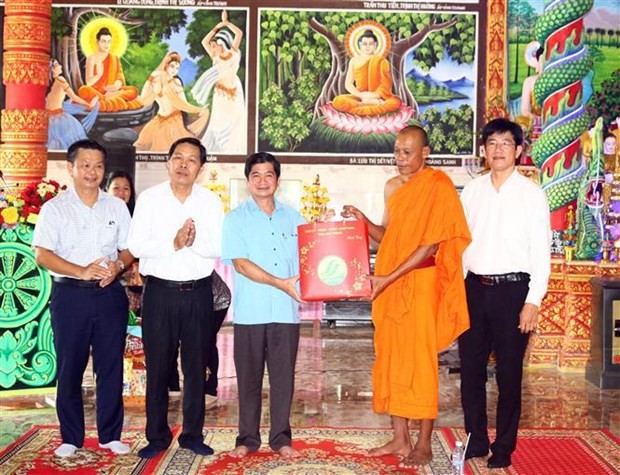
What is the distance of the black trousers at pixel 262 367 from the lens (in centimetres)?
421

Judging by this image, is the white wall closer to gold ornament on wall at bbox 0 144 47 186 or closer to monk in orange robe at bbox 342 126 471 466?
gold ornament on wall at bbox 0 144 47 186

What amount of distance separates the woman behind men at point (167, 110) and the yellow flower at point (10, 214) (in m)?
5.19

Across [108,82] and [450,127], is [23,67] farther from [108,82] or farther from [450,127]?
[450,127]

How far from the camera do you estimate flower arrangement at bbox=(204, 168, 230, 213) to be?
33.8 feet

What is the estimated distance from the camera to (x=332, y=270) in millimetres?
4004

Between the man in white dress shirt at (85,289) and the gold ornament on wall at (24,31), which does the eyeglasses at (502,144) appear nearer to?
the man in white dress shirt at (85,289)

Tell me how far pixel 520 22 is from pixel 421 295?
7549mm

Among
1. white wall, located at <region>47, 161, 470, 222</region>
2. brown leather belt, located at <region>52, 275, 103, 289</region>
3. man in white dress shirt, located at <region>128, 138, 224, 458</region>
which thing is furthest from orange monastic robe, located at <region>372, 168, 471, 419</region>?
white wall, located at <region>47, 161, 470, 222</region>

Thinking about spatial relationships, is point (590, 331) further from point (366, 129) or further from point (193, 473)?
point (366, 129)

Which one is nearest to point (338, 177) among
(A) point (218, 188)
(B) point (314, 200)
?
(B) point (314, 200)

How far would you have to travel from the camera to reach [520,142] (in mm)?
4188

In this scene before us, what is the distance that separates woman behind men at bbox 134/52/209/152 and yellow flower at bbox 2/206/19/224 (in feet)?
17.0

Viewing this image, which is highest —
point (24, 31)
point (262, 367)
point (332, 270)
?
point (24, 31)

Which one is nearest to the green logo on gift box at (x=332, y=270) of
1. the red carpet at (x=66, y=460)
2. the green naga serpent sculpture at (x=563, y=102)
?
the red carpet at (x=66, y=460)
